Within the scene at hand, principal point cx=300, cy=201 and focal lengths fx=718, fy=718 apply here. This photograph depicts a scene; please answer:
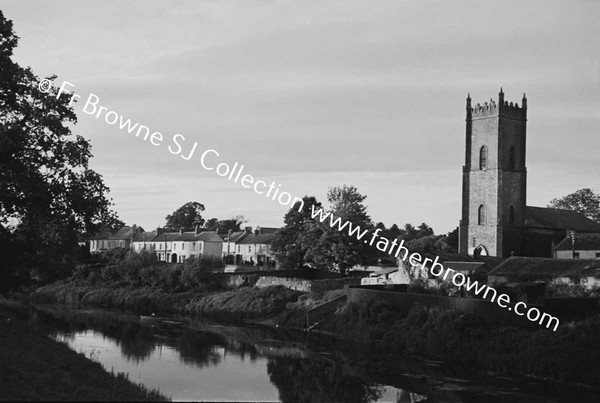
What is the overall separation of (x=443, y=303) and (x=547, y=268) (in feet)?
44.0

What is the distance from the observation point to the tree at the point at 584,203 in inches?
3994

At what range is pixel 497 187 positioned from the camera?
73.9 meters

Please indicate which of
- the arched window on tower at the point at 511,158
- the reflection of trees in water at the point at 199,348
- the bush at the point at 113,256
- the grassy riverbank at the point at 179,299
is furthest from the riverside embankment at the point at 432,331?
the arched window on tower at the point at 511,158

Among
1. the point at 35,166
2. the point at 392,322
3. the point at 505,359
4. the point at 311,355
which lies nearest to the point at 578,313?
the point at 505,359

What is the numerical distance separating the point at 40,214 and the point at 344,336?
23987 mm

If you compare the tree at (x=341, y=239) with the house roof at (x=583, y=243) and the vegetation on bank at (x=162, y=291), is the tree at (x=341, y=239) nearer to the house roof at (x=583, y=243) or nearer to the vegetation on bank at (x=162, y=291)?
the vegetation on bank at (x=162, y=291)

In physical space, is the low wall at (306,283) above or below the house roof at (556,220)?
below

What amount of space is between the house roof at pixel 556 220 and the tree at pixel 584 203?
2375cm

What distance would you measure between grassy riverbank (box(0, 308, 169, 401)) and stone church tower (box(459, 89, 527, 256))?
5276 centimetres

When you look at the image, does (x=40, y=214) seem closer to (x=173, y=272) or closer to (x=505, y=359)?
(x=505, y=359)

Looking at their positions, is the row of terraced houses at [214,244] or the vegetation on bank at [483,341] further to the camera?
the row of terraced houses at [214,244]

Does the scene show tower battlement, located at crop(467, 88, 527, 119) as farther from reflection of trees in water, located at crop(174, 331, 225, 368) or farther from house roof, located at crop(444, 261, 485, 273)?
reflection of trees in water, located at crop(174, 331, 225, 368)

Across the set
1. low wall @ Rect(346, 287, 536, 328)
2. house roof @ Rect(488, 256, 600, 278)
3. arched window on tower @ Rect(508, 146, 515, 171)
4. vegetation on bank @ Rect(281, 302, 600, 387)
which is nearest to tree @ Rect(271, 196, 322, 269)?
arched window on tower @ Rect(508, 146, 515, 171)

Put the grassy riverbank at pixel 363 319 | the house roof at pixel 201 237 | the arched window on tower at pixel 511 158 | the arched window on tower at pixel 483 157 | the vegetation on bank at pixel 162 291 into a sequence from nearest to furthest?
the grassy riverbank at pixel 363 319 → the vegetation on bank at pixel 162 291 → the arched window on tower at pixel 511 158 → the arched window on tower at pixel 483 157 → the house roof at pixel 201 237
